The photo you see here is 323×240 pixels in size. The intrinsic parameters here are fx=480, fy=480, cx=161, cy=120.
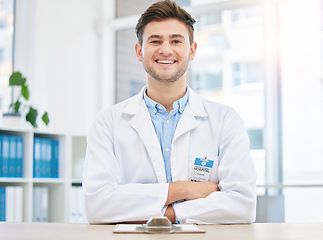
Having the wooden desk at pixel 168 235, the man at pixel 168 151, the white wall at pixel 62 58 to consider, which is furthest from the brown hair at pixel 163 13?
the white wall at pixel 62 58

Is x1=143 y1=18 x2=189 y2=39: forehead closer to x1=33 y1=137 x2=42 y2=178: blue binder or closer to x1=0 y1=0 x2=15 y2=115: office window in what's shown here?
x1=33 y1=137 x2=42 y2=178: blue binder

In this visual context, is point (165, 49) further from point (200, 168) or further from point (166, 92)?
point (200, 168)

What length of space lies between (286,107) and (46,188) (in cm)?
224

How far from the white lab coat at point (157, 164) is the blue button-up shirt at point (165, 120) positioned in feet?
0.11

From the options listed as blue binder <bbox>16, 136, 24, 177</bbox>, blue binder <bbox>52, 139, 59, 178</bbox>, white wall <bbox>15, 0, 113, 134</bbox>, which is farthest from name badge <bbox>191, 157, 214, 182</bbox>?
white wall <bbox>15, 0, 113, 134</bbox>

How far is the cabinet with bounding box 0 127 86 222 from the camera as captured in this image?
3.79 meters

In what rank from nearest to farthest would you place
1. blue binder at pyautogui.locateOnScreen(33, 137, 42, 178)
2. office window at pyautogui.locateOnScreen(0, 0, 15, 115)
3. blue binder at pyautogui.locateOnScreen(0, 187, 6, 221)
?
blue binder at pyautogui.locateOnScreen(0, 187, 6, 221), blue binder at pyautogui.locateOnScreen(33, 137, 42, 178), office window at pyautogui.locateOnScreen(0, 0, 15, 115)

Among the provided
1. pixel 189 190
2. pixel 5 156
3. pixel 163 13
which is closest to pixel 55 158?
pixel 5 156

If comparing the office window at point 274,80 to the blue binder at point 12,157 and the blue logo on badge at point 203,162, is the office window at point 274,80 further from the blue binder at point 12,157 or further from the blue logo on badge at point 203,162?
the blue logo on badge at point 203,162

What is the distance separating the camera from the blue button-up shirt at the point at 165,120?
6.84ft

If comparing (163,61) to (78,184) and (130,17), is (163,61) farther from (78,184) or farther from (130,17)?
(130,17)

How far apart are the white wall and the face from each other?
2.66 meters

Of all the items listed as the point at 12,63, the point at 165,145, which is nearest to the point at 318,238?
the point at 165,145

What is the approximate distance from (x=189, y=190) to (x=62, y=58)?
3.27 m
